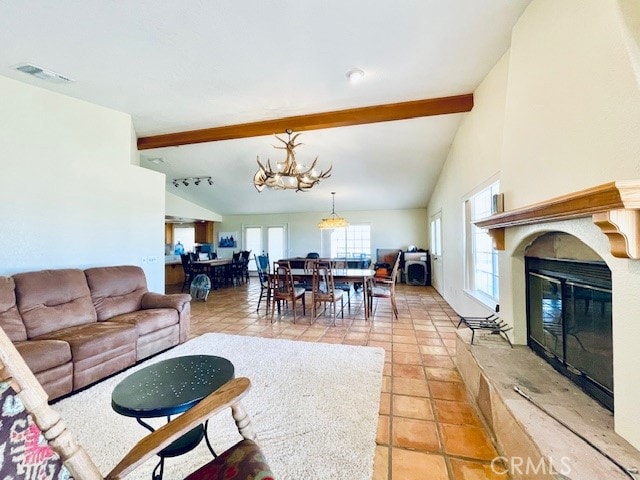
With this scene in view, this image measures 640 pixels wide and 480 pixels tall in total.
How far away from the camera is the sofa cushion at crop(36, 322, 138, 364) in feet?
7.46

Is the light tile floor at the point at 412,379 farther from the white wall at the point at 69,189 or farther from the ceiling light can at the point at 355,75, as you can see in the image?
the ceiling light can at the point at 355,75

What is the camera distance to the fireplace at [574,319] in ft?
4.45

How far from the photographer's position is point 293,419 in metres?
1.90

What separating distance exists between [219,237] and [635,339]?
35.1 ft

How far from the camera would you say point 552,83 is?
65.8 inches

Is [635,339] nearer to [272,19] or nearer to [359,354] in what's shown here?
[359,354]

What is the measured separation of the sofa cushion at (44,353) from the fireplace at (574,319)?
3.43 metres

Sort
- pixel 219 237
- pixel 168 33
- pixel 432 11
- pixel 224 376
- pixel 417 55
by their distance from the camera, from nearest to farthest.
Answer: pixel 224 376, pixel 432 11, pixel 168 33, pixel 417 55, pixel 219 237

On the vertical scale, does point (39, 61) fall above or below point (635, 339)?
above

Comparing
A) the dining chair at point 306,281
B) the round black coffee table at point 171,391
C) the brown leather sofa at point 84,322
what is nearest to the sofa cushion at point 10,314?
the brown leather sofa at point 84,322

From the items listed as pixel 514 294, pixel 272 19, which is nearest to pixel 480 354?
pixel 514 294

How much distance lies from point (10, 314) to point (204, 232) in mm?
8513

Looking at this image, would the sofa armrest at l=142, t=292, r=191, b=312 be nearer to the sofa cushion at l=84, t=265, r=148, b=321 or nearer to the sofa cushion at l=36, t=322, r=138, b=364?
the sofa cushion at l=84, t=265, r=148, b=321

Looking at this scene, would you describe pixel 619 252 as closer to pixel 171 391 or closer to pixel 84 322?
pixel 171 391
